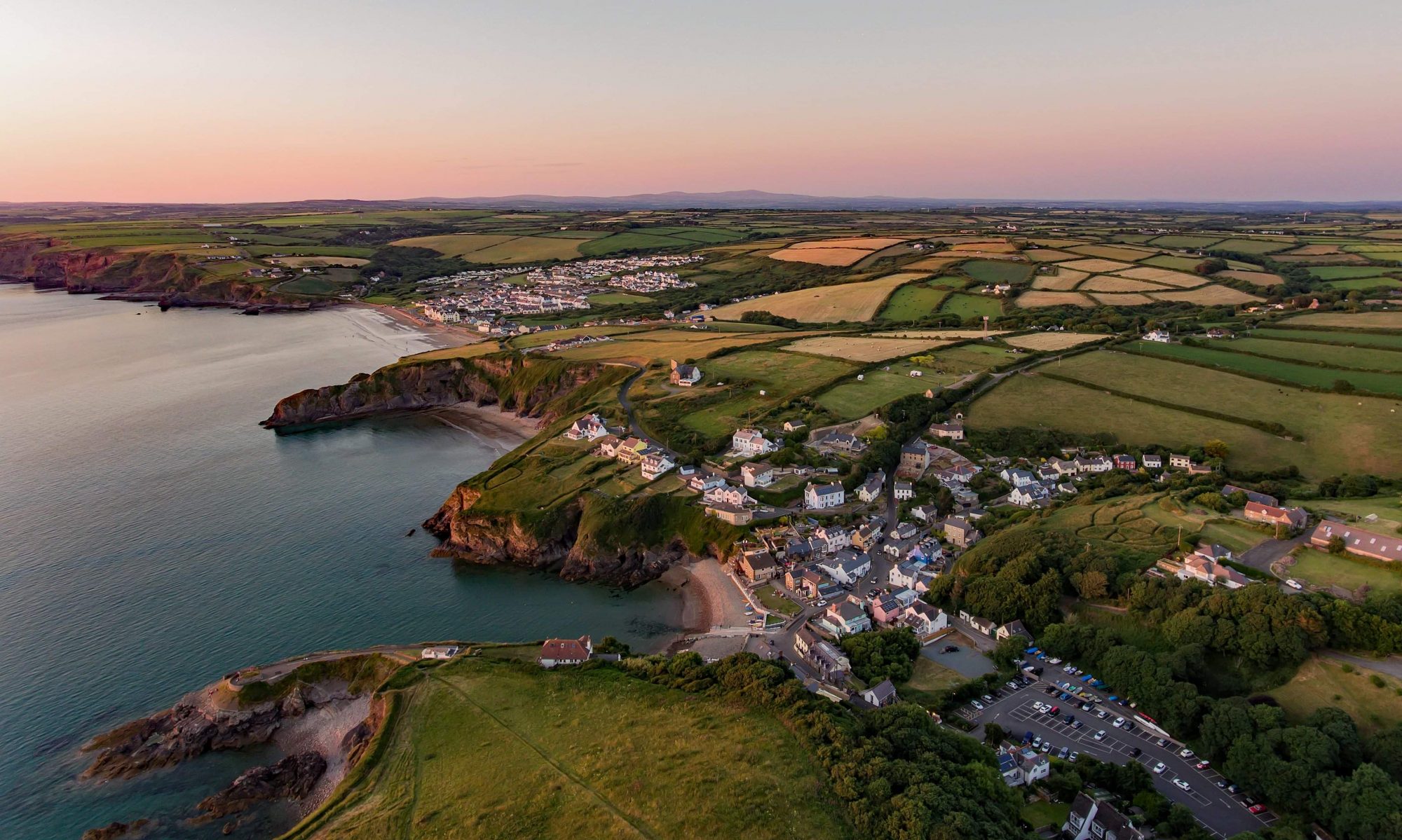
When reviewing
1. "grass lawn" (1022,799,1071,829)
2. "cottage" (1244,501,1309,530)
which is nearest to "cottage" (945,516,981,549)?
"cottage" (1244,501,1309,530)

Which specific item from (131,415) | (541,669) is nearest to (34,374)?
(131,415)

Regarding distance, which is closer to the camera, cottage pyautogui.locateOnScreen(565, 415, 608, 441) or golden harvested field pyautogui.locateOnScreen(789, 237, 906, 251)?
cottage pyautogui.locateOnScreen(565, 415, 608, 441)

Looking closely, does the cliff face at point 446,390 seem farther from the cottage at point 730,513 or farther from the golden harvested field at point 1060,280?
the golden harvested field at point 1060,280

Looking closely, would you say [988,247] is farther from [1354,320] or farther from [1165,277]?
[1354,320]

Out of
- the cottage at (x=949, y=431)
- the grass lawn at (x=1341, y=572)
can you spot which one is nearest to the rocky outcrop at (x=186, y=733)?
the cottage at (x=949, y=431)

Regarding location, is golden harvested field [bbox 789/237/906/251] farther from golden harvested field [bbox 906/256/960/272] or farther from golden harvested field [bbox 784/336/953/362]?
golden harvested field [bbox 784/336/953/362]

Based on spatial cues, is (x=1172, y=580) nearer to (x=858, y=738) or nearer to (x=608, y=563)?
(x=858, y=738)
